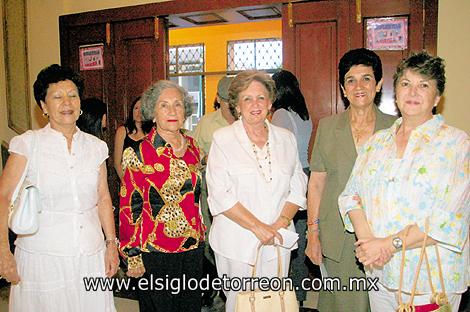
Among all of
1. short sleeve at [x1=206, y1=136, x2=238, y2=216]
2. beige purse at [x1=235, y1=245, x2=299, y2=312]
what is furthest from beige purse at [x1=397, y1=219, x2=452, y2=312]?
short sleeve at [x1=206, y1=136, x2=238, y2=216]

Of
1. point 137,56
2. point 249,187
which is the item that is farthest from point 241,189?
point 137,56

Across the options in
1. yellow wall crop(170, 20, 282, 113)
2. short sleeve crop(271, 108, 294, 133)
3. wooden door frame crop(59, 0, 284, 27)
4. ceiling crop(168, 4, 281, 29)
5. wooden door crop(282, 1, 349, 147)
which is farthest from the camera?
yellow wall crop(170, 20, 282, 113)

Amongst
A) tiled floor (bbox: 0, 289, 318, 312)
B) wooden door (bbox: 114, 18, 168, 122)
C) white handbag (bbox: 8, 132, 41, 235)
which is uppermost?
wooden door (bbox: 114, 18, 168, 122)

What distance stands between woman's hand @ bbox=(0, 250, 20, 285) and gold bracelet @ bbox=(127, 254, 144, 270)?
0.52 meters

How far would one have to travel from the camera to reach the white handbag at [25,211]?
6.36 feet

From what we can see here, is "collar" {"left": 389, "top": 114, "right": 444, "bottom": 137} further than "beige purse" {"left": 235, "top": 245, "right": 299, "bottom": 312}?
No

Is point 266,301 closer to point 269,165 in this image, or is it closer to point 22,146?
point 269,165

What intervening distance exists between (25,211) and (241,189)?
1026mm

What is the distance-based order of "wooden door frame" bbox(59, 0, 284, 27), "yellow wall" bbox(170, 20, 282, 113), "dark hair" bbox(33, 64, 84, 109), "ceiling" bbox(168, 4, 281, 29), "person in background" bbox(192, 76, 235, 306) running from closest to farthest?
"dark hair" bbox(33, 64, 84, 109) < "person in background" bbox(192, 76, 235, 306) < "wooden door frame" bbox(59, 0, 284, 27) < "ceiling" bbox(168, 4, 281, 29) < "yellow wall" bbox(170, 20, 282, 113)

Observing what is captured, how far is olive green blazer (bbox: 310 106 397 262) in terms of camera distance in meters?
2.30

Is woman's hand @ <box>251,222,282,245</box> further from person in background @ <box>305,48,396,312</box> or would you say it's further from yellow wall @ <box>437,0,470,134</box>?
yellow wall @ <box>437,0,470,134</box>

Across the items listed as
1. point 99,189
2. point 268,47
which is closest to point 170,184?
point 99,189

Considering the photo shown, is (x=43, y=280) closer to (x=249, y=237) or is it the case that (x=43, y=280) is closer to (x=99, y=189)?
(x=99, y=189)

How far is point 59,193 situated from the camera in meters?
2.08
